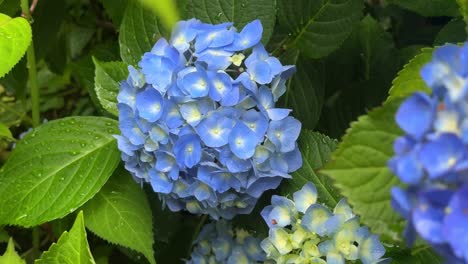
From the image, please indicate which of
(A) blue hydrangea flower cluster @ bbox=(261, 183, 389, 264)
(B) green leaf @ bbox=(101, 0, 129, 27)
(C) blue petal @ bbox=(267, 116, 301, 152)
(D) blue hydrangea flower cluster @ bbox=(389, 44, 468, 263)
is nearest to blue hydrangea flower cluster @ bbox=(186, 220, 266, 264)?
(A) blue hydrangea flower cluster @ bbox=(261, 183, 389, 264)

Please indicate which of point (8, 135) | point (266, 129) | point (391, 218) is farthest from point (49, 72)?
point (391, 218)

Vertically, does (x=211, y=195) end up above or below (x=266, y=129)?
below

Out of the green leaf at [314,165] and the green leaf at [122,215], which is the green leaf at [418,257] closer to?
the green leaf at [314,165]

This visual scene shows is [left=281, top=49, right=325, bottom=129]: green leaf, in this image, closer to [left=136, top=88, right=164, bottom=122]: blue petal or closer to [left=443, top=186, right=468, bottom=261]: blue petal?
[left=136, top=88, right=164, bottom=122]: blue petal

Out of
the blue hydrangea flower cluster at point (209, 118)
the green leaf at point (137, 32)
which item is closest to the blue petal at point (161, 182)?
the blue hydrangea flower cluster at point (209, 118)

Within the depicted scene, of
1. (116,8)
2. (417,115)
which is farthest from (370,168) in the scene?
(116,8)

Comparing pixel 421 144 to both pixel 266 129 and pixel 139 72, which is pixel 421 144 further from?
pixel 139 72

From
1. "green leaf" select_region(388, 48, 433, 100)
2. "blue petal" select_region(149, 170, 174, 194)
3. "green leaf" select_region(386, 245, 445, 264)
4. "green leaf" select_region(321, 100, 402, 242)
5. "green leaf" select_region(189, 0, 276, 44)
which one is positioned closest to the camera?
"green leaf" select_region(321, 100, 402, 242)
